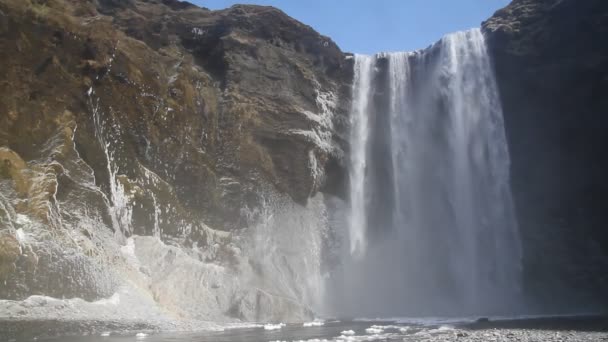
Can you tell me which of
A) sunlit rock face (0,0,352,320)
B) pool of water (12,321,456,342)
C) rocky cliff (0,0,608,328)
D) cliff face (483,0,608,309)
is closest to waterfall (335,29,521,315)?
cliff face (483,0,608,309)

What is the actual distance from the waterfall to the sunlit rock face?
2341 mm

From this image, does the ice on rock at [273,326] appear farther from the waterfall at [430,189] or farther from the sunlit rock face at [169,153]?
the waterfall at [430,189]

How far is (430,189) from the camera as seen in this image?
1372 inches

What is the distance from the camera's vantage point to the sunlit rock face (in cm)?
2198

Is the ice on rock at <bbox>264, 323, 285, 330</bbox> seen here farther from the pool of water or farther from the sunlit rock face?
the sunlit rock face

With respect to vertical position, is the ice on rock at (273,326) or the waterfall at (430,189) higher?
the waterfall at (430,189)

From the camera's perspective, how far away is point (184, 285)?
24.6 meters

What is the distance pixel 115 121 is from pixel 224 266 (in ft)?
30.8

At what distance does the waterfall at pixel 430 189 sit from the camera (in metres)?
32.1

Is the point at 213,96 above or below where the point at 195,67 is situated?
below

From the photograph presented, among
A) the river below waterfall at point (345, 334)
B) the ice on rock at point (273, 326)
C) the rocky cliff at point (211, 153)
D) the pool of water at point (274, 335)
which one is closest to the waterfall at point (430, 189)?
the rocky cliff at point (211, 153)

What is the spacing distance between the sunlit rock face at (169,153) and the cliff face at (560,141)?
11.8 m

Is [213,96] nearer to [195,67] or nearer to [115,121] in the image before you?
[195,67]

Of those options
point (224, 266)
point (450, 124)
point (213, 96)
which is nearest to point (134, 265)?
point (224, 266)
